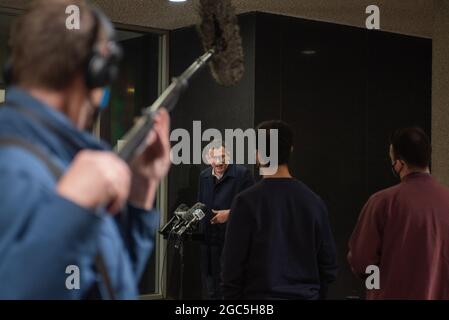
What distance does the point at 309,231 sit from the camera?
253 centimetres

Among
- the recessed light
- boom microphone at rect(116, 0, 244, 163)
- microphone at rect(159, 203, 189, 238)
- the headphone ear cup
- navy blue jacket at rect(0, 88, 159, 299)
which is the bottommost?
microphone at rect(159, 203, 189, 238)

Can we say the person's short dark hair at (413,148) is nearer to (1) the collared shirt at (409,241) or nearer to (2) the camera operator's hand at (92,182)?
(1) the collared shirt at (409,241)

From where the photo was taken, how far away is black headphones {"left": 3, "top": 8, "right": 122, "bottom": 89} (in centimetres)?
85

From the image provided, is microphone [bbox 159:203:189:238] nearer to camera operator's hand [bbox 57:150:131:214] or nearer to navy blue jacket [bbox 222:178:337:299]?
navy blue jacket [bbox 222:178:337:299]

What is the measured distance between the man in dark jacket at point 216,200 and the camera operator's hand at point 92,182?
4.59m

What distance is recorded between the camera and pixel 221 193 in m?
5.48

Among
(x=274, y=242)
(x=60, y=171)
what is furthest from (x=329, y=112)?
(x=60, y=171)

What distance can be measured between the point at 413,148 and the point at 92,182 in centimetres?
211

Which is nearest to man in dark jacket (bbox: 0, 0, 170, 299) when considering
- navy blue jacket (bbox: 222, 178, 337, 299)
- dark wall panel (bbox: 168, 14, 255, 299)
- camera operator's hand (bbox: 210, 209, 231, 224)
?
navy blue jacket (bbox: 222, 178, 337, 299)

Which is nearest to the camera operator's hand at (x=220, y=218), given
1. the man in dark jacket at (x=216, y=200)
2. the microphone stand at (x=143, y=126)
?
the man in dark jacket at (x=216, y=200)

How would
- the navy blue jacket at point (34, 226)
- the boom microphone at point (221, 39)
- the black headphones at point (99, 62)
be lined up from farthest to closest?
the boom microphone at point (221, 39) → the black headphones at point (99, 62) → the navy blue jacket at point (34, 226)

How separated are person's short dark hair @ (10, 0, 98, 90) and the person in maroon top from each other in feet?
6.25

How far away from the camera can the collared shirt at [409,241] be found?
101 inches

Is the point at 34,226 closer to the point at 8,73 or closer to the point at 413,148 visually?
the point at 8,73
